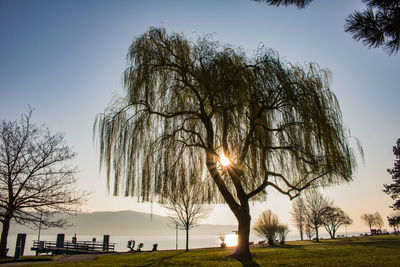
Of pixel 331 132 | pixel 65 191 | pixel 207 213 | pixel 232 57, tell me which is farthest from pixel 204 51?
pixel 207 213

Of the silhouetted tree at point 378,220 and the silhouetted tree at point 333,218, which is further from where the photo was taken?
the silhouetted tree at point 378,220

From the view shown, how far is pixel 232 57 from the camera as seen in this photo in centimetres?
1152

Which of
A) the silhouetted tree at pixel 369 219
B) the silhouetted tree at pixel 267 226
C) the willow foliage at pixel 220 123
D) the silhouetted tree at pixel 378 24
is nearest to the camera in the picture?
the silhouetted tree at pixel 378 24

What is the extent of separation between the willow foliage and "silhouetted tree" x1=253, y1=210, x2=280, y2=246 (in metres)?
26.2

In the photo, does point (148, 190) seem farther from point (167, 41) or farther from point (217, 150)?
point (167, 41)

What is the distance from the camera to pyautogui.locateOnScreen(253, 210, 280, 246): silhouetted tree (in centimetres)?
3522

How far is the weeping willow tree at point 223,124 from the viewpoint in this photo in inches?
385

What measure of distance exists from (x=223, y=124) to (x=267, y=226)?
1181 inches

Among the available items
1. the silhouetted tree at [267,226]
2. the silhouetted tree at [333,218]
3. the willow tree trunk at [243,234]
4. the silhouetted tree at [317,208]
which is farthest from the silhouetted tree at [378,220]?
the willow tree trunk at [243,234]

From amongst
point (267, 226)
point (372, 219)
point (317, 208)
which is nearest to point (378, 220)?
point (372, 219)

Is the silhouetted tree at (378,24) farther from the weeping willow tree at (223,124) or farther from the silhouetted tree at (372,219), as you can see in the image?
the silhouetted tree at (372,219)

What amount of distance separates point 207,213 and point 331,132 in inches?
940

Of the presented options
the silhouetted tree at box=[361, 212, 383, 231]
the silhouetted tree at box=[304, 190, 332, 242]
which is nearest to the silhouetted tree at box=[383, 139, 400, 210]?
the silhouetted tree at box=[304, 190, 332, 242]

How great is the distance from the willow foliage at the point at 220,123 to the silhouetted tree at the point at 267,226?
85.9 ft
